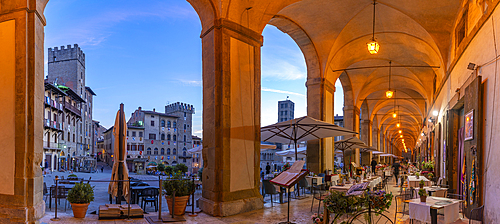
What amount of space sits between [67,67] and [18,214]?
5840cm

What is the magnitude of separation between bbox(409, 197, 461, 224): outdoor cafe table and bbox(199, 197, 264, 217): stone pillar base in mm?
3546

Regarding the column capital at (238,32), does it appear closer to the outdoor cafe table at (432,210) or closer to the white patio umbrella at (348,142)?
the outdoor cafe table at (432,210)

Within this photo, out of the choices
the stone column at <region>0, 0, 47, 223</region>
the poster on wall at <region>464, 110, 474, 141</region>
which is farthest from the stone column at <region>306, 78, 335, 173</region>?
the stone column at <region>0, 0, 47, 223</region>

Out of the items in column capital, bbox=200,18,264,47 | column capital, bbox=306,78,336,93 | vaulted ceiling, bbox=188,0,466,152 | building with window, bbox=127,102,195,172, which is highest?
vaulted ceiling, bbox=188,0,466,152

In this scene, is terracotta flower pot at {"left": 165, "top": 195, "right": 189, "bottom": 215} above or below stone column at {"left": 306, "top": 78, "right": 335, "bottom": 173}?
below

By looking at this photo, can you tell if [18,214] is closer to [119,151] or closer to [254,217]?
[119,151]

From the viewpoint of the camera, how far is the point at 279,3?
920 centimetres

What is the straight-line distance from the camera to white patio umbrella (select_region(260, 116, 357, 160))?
845cm

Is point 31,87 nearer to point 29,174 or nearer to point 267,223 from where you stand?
point 29,174

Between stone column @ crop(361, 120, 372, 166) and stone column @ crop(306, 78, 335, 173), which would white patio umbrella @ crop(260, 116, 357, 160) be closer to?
stone column @ crop(306, 78, 335, 173)

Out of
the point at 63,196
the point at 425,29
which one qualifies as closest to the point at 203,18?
the point at 63,196

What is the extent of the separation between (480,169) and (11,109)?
8512 millimetres

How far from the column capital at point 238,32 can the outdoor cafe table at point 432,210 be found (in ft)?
16.6

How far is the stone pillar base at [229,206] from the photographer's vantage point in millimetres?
7164
